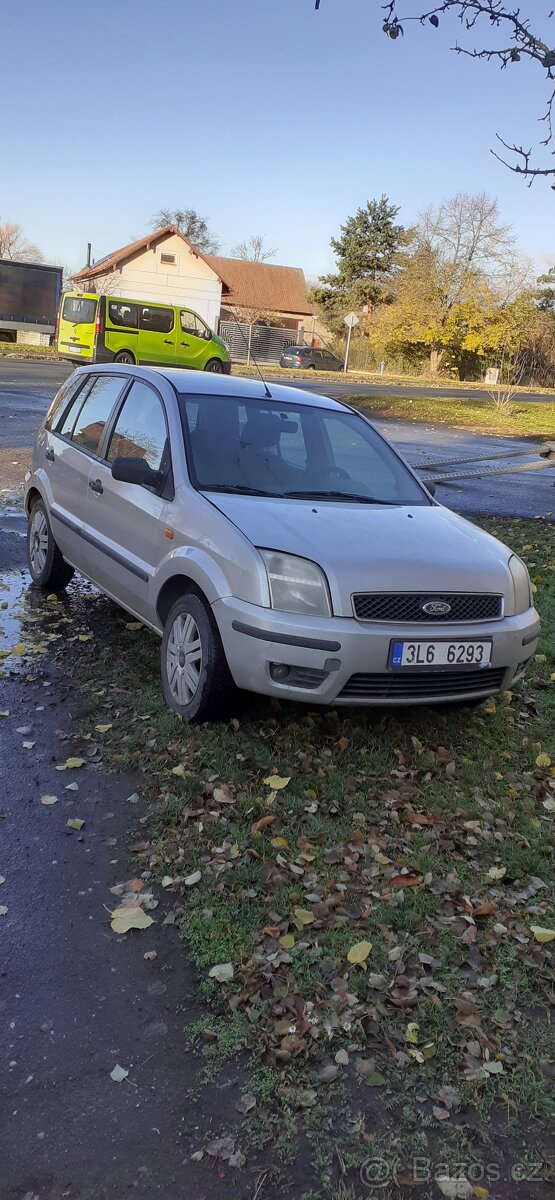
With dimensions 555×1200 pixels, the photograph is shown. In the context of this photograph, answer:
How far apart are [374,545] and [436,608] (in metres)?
0.41

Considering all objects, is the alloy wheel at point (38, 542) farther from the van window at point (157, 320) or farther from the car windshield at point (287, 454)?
the van window at point (157, 320)

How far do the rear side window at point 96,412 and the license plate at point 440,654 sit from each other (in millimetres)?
2787

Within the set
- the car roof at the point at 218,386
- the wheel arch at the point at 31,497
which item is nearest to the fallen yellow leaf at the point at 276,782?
the car roof at the point at 218,386

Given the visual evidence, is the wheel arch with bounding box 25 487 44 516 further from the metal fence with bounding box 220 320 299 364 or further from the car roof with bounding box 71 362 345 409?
the metal fence with bounding box 220 320 299 364

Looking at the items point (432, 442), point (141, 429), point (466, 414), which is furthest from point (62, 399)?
point (466, 414)

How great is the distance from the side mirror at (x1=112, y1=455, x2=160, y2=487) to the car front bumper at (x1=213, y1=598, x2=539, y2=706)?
1071 mm

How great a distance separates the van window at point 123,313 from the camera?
2355cm

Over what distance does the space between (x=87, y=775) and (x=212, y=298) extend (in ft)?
173

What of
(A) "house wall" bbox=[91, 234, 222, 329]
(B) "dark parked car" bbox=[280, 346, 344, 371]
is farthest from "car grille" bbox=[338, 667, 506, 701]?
(A) "house wall" bbox=[91, 234, 222, 329]

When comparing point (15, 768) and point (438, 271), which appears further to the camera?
point (438, 271)

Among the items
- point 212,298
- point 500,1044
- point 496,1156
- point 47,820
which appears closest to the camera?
point 496,1156

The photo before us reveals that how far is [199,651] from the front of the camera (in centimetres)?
456

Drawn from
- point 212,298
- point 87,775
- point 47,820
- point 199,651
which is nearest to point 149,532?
point 199,651

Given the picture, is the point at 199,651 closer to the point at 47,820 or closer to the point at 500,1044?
the point at 47,820
